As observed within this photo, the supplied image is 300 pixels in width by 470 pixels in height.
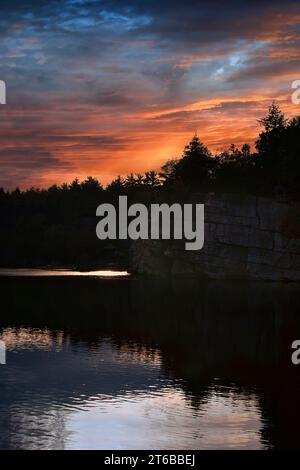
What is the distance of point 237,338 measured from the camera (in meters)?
67.6

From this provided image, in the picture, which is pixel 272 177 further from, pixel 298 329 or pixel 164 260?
pixel 298 329

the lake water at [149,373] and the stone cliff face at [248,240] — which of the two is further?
the stone cliff face at [248,240]

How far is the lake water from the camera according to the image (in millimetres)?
35000

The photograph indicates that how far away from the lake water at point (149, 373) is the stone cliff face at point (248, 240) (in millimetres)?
36808

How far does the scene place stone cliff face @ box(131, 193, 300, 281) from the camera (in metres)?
137

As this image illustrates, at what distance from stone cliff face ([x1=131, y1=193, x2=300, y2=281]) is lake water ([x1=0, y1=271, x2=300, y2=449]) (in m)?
36.8

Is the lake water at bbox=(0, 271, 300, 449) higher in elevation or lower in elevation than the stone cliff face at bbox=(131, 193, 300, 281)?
lower

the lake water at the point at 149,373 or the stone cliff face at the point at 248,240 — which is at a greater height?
the stone cliff face at the point at 248,240

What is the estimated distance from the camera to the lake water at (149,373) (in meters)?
35.0

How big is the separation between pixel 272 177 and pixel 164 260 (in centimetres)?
2710

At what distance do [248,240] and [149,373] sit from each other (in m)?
91.2

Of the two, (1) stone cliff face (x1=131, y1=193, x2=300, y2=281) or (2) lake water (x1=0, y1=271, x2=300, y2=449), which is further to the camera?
(1) stone cliff face (x1=131, y1=193, x2=300, y2=281)
